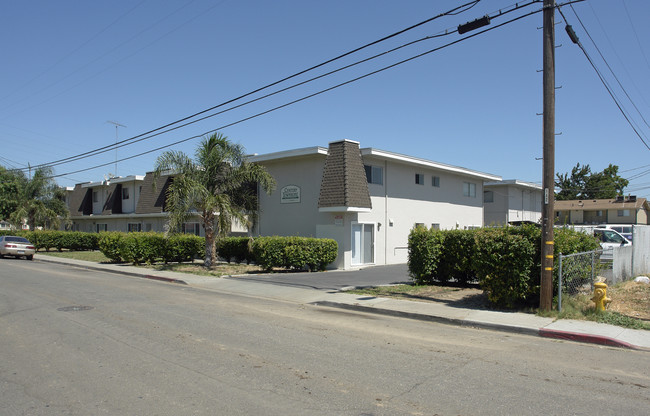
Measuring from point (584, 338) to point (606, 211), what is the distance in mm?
55172

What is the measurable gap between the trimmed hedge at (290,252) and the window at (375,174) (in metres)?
4.81

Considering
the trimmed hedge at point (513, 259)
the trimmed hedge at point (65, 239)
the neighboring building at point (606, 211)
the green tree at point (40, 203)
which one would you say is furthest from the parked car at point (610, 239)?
the green tree at point (40, 203)

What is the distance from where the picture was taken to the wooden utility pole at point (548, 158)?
10.2 meters

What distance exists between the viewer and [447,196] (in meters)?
30.0

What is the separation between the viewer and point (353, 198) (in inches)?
853

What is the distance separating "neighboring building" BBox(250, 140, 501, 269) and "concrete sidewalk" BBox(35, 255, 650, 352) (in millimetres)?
6742

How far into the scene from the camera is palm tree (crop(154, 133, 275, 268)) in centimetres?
2012

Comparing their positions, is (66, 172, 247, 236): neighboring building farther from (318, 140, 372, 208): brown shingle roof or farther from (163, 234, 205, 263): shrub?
(318, 140, 372, 208): brown shingle roof

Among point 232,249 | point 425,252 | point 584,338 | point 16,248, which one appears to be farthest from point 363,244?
point 16,248

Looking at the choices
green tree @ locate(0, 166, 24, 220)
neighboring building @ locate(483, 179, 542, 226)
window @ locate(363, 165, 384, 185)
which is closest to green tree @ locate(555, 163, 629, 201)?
neighboring building @ locate(483, 179, 542, 226)

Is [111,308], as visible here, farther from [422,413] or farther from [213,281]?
[422,413]

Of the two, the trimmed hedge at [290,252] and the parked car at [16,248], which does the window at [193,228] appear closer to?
the parked car at [16,248]

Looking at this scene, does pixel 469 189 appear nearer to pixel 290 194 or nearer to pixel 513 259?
pixel 290 194

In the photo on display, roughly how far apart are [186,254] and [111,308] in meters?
14.0
